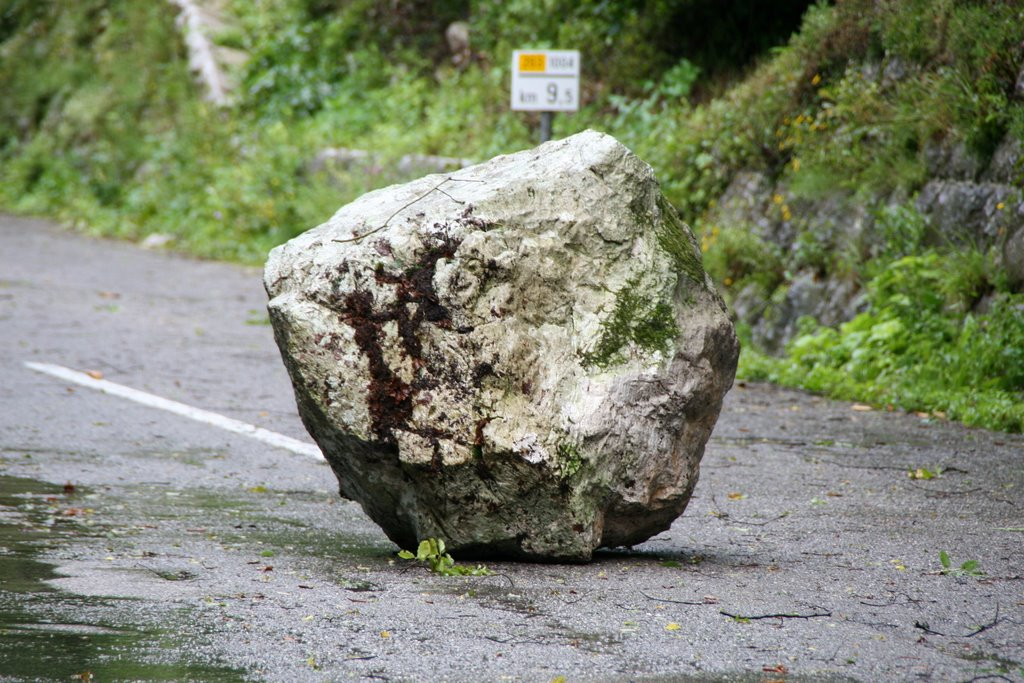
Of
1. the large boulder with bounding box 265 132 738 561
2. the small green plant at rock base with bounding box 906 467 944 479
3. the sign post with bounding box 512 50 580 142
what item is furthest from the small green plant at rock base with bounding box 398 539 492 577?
the sign post with bounding box 512 50 580 142

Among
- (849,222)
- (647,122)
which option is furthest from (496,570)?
(647,122)

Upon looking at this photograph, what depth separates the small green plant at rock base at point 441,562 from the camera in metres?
4.58

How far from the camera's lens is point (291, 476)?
6.52 meters

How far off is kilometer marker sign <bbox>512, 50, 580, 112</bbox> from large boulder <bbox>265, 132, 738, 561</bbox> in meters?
6.78

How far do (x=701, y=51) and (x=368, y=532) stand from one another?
9974mm

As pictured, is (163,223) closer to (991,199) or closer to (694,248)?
(991,199)

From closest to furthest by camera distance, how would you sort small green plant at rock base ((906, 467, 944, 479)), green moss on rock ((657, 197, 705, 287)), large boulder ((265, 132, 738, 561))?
1. large boulder ((265, 132, 738, 561))
2. green moss on rock ((657, 197, 705, 287))
3. small green plant at rock base ((906, 467, 944, 479))

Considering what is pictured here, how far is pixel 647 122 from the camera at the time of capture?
13359 mm

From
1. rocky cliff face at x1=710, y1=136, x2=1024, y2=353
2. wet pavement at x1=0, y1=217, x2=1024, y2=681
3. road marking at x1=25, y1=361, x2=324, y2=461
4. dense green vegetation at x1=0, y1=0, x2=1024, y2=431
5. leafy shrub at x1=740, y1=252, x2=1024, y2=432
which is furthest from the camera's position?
dense green vegetation at x1=0, y1=0, x2=1024, y2=431

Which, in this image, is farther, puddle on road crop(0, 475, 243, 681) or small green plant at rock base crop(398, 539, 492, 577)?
small green plant at rock base crop(398, 539, 492, 577)

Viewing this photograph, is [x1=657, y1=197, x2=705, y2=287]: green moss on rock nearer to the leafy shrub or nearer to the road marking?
the road marking

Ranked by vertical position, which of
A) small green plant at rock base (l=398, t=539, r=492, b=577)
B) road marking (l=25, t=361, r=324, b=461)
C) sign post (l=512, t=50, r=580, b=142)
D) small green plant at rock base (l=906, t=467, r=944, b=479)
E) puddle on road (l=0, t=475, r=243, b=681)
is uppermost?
sign post (l=512, t=50, r=580, b=142)

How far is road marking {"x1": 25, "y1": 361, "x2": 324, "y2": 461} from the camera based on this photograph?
7.24 m

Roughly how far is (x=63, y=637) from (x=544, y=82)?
28.3ft
